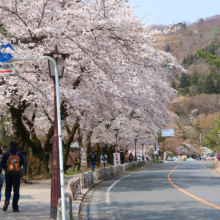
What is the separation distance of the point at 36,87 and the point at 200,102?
421 feet

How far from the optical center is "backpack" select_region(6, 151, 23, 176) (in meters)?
10.1

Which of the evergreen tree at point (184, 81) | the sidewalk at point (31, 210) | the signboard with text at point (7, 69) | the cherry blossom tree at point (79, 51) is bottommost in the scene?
the sidewalk at point (31, 210)

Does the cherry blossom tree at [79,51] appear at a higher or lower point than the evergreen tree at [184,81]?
lower

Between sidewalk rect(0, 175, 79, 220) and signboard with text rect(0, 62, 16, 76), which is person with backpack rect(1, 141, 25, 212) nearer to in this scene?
sidewalk rect(0, 175, 79, 220)

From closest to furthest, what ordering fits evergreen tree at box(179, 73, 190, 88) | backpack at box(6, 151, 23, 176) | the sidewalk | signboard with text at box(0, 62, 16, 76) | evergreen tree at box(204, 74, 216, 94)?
1. signboard with text at box(0, 62, 16, 76)
2. the sidewalk
3. backpack at box(6, 151, 23, 176)
4. evergreen tree at box(204, 74, 216, 94)
5. evergreen tree at box(179, 73, 190, 88)

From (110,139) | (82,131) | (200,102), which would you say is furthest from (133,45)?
(200,102)

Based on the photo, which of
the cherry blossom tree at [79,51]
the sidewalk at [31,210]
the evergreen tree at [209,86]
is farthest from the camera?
the evergreen tree at [209,86]

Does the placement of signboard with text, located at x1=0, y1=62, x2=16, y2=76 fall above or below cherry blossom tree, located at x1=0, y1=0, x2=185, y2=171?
below

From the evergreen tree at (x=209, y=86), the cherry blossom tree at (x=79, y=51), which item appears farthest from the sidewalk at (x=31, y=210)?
the evergreen tree at (x=209, y=86)

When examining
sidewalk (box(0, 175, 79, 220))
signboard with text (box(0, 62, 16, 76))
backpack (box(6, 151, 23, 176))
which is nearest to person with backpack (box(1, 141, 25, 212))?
backpack (box(6, 151, 23, 176))

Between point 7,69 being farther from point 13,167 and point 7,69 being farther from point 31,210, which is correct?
point 31,210

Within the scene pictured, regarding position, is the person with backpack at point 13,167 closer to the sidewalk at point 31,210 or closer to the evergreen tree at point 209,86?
the sidewalk at point 31,210

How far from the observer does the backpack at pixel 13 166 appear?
10131 millimetres

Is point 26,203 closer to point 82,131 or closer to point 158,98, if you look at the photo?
point 158,98
